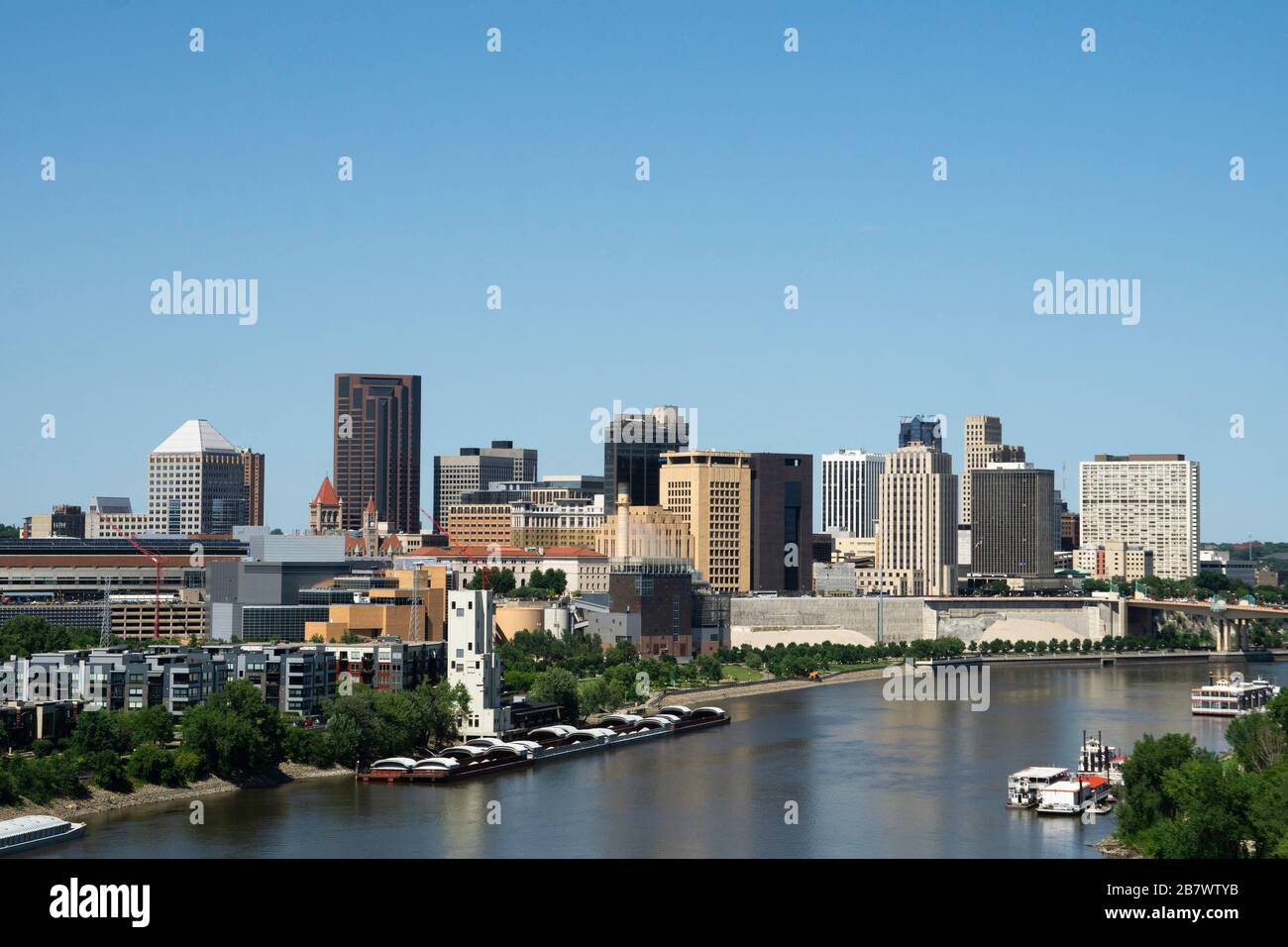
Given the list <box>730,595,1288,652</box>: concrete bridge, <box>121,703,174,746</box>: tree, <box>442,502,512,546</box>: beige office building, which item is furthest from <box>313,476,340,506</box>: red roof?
<box>121,703,174,746</box>: tree

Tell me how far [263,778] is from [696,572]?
149 ft

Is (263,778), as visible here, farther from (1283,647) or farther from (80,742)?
(1283,647)

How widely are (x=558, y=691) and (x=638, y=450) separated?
4836cm

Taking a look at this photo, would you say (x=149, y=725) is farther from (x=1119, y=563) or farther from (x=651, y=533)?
(x=1119, y=563)

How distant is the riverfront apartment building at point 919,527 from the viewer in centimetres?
9375

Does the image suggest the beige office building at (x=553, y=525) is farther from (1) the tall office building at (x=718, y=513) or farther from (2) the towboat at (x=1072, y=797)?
(2) the towboat at (x=1072, y=797)

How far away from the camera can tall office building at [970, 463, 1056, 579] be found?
10619 centimetres

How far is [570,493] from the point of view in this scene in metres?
106

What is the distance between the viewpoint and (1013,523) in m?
107

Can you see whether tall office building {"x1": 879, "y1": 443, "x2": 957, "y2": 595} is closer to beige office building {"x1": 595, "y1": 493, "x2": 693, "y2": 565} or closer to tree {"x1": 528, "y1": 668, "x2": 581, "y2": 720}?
beige office building {"x1": 595, "y1": 493, "x2": 693, "y2": 565}

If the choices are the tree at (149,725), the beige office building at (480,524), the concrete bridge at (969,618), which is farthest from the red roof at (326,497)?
the tree at (149,725)

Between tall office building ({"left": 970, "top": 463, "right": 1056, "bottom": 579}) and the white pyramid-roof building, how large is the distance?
4878cm

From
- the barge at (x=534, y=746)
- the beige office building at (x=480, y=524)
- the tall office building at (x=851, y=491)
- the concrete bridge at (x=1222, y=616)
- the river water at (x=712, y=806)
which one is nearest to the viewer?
the river water at (x=712, y=806)
